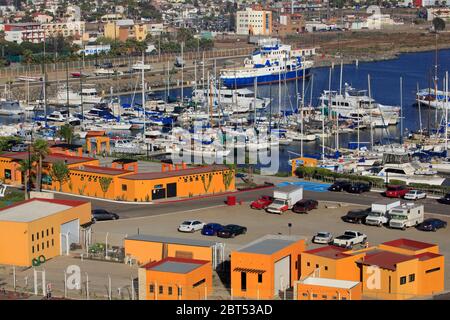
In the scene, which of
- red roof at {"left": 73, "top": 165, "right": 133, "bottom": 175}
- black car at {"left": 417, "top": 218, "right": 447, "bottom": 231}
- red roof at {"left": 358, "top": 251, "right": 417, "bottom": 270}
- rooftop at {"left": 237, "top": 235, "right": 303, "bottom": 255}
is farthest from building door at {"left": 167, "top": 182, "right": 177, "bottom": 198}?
red roof at {"left": 358, "top": 251, "right": 417, "bottom": 270}

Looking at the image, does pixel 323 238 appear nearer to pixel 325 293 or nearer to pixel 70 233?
pixel 325 293

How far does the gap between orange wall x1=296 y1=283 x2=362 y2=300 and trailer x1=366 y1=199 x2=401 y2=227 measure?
3348 millimetres

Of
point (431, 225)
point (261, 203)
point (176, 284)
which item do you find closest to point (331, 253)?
point (176, 284)

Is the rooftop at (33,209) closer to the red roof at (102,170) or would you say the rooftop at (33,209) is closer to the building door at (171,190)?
the red roof at (102,170)

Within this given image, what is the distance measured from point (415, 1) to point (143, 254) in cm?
5992

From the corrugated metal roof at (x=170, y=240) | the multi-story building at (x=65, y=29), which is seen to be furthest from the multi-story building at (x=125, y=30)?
the corrugated metal roof at (x=170, y=240)

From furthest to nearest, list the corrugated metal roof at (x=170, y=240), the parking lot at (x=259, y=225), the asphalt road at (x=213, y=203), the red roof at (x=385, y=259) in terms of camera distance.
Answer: the asphalt road at (x=213, y=203) → the parking lot at (x=259, y=225) → the corrugated metal roof at (x=170, y=240) → the red roof at (x=385, y=259)

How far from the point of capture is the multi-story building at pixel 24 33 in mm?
44438

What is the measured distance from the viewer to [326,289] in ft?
31.1

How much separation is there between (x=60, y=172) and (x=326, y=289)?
6.54 meters

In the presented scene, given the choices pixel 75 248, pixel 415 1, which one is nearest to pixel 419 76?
pixel 75 248

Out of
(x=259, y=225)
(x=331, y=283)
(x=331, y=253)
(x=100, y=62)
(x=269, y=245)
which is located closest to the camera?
(x=331, y=283)

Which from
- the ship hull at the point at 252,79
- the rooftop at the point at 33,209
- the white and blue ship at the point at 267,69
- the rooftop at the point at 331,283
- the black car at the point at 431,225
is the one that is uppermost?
the rooftop at the point at 33,209

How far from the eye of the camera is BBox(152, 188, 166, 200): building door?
14721mm
